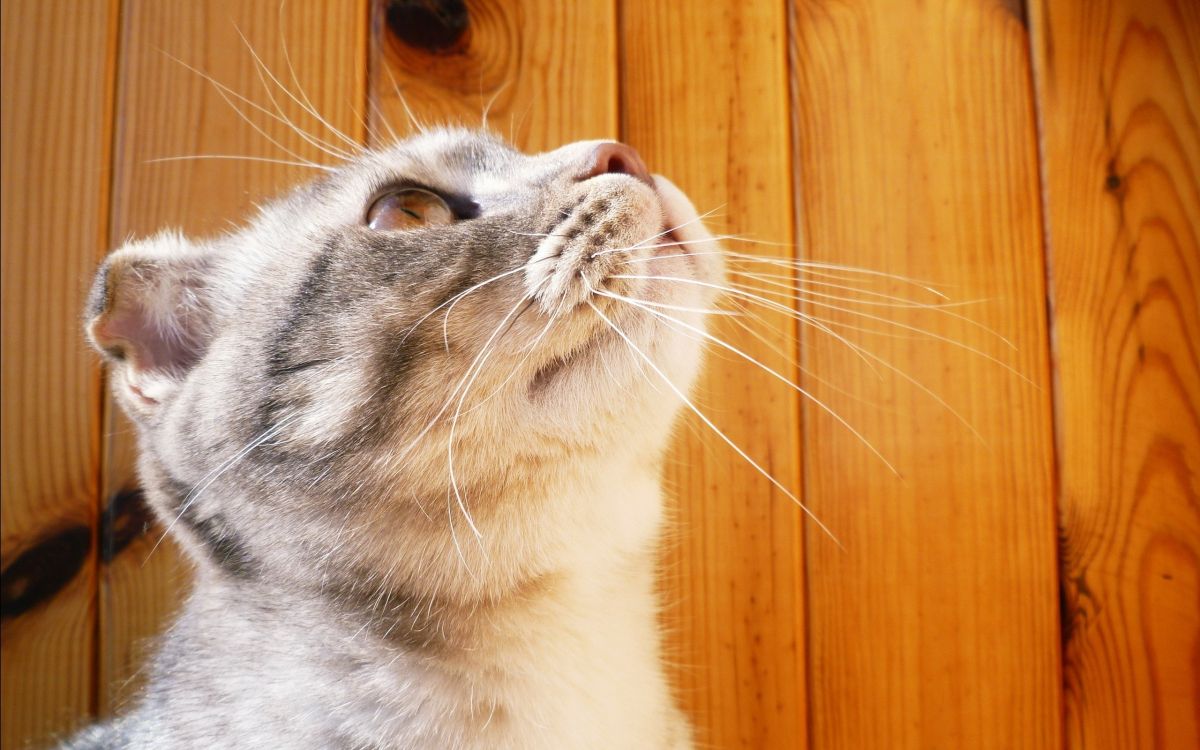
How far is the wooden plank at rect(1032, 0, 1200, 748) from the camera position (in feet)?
3.21

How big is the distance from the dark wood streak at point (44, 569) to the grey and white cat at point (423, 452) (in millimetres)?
347

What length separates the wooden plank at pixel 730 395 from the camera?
1.02 meters

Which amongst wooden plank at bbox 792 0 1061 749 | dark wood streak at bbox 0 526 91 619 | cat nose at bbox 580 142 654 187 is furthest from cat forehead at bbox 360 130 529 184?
dark wood streak at bbox 0 526 91 619

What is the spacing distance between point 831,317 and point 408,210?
0.58 meters

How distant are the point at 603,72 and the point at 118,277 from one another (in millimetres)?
638

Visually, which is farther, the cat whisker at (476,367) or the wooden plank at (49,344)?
the wooden plank at (49,344)

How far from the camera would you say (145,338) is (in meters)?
0.77

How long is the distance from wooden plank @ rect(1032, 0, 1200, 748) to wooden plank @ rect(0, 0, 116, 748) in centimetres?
125

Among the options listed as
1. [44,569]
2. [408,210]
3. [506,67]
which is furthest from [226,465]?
[506,67]

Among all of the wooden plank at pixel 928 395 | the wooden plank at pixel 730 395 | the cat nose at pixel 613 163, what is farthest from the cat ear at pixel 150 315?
the wooden plank at pixel 928 395

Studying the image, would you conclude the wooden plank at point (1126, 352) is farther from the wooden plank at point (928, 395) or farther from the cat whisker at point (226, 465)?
the cat whisker at point (226, 465)

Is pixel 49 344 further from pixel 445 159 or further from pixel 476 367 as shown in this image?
pixel 476 367

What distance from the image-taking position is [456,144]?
85 cm

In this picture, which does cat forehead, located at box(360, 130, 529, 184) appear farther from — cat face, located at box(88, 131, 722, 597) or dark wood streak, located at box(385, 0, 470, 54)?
dark wood streak, located at box(385, 0, 470, 54)
